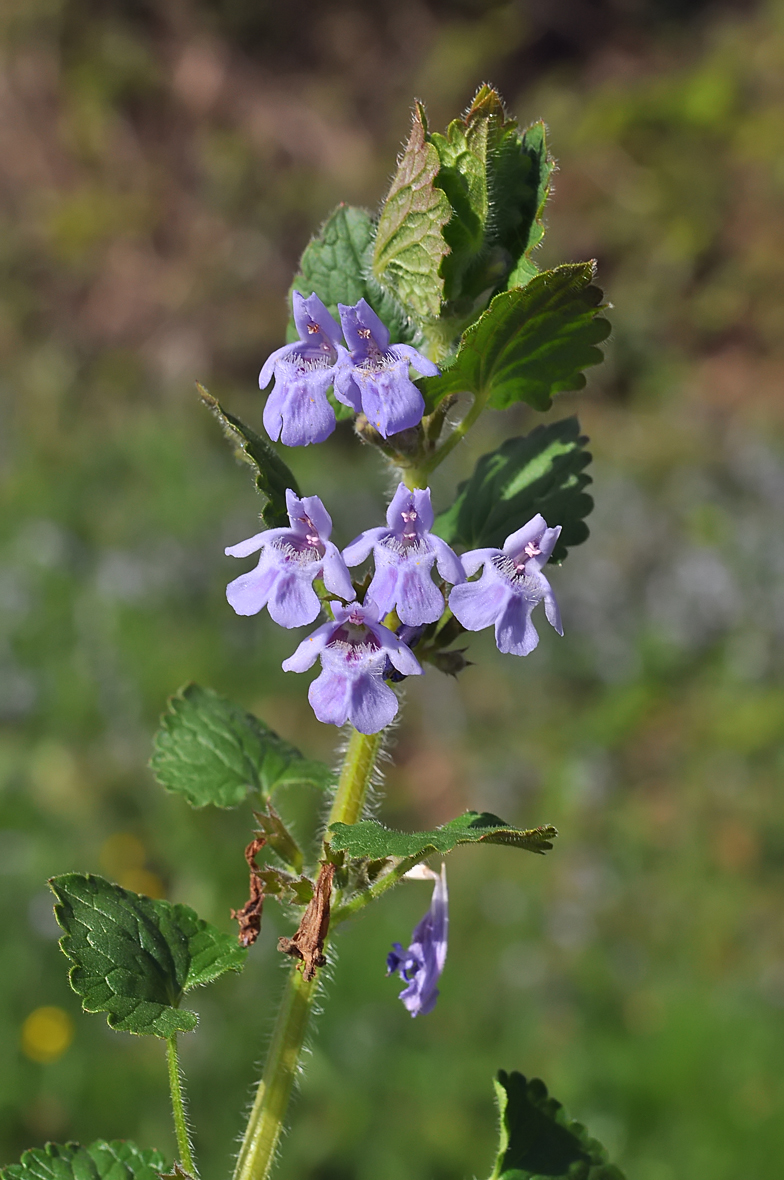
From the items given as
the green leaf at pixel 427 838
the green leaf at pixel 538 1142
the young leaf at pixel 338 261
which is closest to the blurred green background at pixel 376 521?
the green leaf at pixel 538 1142

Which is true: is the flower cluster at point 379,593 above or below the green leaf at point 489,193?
below

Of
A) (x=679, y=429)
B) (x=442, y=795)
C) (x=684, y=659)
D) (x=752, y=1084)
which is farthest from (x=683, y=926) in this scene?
(x=679, y=429)

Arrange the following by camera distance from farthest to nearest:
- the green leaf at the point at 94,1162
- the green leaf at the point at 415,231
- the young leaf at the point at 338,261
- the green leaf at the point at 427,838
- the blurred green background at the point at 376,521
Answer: the blurred green background at the point at 376,521
the young leaf at the point at 338,261
the green leaf at the point at 94,1162
the green leaf at the point at 415,231
the green leaf at the point at 427,838

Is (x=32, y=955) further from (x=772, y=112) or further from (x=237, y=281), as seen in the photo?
(x=772, y=112)

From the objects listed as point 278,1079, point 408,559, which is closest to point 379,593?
point 408,559

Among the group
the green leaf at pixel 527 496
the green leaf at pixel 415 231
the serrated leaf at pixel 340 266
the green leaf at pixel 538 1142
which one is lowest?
the green leaf at pixel 538 1142

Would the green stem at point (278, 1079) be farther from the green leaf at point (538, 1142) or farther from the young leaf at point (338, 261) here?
the young leaf at point (338, 261)

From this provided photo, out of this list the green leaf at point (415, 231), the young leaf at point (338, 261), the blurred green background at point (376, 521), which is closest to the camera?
the green leaf at point (415, 231)
